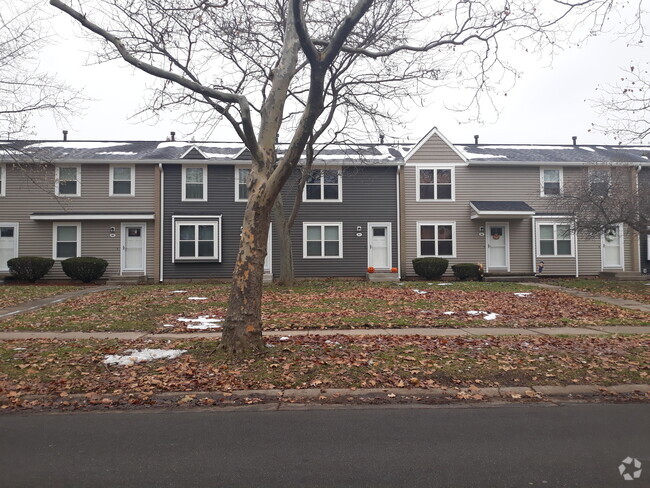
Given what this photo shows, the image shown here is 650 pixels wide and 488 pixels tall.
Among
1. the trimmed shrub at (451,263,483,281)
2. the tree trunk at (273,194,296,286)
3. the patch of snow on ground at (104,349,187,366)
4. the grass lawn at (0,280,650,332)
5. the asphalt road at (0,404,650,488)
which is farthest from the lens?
the trimmed shrub at (451,263,483,281)

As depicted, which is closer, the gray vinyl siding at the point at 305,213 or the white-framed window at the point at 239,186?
the gray vinyl siding at the point at 305,213

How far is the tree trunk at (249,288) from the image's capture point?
775 cm

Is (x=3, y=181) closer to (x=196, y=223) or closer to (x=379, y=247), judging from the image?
(x=196, y=223)

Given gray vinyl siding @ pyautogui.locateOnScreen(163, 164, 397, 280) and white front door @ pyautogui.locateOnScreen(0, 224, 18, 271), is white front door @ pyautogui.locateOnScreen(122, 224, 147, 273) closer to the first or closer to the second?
gray vinyl siding @ pyautogui.locateOnScreen(163, 164, 397, 280)

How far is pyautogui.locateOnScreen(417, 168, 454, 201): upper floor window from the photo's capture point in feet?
79.1

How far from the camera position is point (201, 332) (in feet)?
34.4

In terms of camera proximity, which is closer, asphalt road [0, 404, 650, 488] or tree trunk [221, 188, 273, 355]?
asphalt road [0, 404, 650, 488]

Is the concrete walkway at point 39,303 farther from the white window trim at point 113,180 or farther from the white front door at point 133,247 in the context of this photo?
the white window trim at point 113,180

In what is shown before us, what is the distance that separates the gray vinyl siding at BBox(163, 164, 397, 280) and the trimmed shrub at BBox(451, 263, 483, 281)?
119 inches

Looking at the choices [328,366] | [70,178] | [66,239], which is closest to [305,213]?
[70,178]

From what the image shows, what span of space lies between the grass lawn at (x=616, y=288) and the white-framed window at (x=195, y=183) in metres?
16.5

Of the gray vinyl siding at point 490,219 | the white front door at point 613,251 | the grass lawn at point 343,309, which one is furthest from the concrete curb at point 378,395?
the white front door at point 613,251

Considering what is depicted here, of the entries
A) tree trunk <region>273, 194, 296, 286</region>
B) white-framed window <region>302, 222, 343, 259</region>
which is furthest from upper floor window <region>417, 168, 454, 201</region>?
tree trunk <region>273, 194, 296, 286</region>

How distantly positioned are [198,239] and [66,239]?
614 cm
